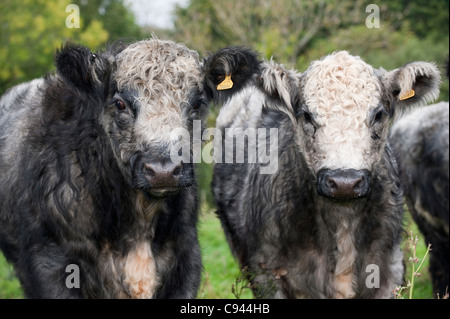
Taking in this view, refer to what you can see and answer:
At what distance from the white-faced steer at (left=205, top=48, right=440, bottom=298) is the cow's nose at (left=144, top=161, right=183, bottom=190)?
0.99 meters

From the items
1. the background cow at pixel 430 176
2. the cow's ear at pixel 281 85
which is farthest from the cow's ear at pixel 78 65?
the background cow at pixel 430 176

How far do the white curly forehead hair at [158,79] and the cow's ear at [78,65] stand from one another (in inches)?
5.5

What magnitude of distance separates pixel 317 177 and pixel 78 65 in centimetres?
170

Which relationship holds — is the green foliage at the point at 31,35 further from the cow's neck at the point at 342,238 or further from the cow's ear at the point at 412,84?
the cow's neck at the point at 342,238

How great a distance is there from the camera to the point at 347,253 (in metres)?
4.91

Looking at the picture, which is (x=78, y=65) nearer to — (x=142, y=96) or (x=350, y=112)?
(x=142, y=96)

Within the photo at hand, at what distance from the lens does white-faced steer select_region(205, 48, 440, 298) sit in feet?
15.4

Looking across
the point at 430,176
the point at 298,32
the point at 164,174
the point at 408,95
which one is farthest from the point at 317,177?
the point at 298,32

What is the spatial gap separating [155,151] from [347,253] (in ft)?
5.77

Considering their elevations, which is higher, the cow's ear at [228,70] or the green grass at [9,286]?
the cow's ear at [228,70]

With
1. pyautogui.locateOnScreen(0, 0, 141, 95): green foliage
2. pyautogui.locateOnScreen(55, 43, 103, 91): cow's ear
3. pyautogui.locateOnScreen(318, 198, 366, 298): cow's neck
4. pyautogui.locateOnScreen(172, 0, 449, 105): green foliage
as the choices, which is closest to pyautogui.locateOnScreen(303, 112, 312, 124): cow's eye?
pyautogui.locateOnScreen(318, 198, 366, 298): cow's neck

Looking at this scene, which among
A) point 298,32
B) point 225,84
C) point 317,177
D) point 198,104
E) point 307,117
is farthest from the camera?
point 298,32

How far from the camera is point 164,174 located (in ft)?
12.5

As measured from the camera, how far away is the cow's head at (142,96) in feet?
13.1
